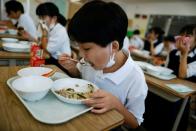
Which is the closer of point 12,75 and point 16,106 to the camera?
point 16,106

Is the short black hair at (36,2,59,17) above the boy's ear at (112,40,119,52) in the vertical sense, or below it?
above

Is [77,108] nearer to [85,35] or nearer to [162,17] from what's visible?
[85,35]

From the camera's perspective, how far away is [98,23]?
27.4 inches

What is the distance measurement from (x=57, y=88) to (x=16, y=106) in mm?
206

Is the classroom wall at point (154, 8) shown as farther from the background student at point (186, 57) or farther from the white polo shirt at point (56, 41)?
the white polo shirt at point (56, 41)

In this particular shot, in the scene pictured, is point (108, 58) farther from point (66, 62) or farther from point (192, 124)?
point (192, 124)

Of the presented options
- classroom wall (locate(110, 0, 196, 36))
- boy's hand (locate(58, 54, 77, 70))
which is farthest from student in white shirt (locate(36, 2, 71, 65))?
classroom wall (locate(110, 0, 196, 36))

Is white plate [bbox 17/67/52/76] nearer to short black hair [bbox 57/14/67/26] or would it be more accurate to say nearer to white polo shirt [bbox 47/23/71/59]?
white polo shirt [bbox 47/23/71/59]

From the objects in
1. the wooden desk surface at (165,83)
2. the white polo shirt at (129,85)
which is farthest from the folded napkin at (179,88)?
the white polo shirt at (129,85)

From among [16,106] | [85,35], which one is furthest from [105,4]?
[16,106]

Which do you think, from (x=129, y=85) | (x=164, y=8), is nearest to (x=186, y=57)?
→ (x=129, y=85)

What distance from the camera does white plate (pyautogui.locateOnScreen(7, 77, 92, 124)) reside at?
0.57 m

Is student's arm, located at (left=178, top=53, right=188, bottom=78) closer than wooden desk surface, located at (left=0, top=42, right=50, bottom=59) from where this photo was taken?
No

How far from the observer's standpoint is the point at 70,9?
598cm
